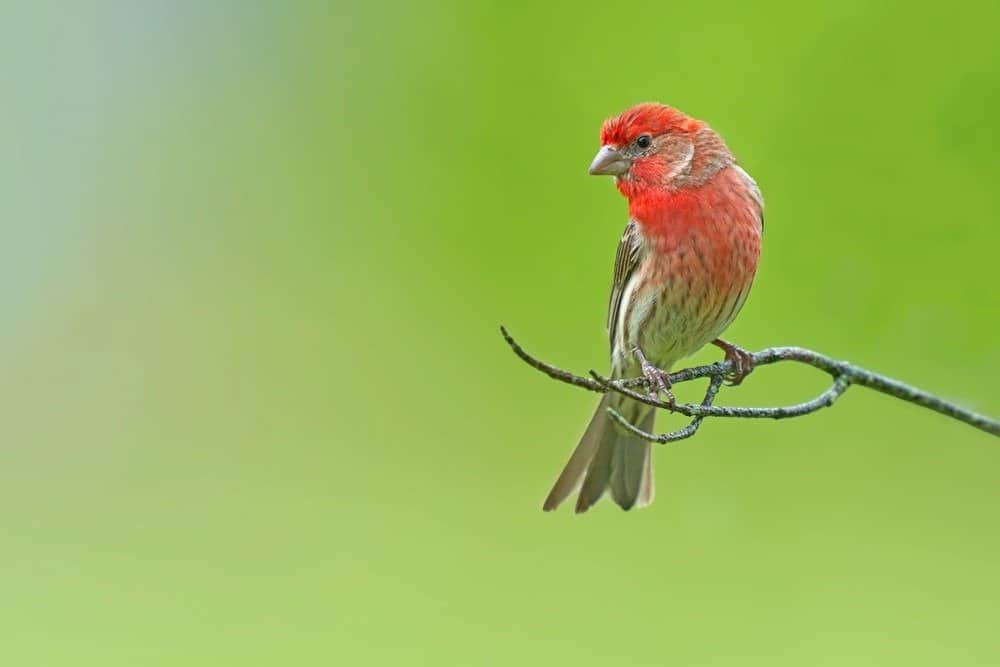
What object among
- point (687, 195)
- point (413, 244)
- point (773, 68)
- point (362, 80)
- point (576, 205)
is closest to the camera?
point (687, 195)

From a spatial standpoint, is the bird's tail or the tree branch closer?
the tree branch

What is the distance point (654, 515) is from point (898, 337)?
4.63 ft

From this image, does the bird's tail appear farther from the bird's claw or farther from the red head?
the red head

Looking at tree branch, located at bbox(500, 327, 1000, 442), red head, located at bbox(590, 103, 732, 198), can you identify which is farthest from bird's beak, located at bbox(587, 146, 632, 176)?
tree branch, located at bbox(500, 327, 1000, 442)

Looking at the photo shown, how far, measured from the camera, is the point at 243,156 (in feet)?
23.5

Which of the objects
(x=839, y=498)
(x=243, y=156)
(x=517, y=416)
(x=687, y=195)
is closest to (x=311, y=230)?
(x=243, y=156)

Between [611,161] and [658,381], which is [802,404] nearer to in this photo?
[658,381]

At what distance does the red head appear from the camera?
3826 millimetres

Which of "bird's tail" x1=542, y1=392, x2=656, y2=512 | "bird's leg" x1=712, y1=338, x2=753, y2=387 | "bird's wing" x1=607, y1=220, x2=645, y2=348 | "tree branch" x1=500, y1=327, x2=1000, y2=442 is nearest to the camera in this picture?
"tree branch" x1=500, y1=327, x2=1000, y2=442

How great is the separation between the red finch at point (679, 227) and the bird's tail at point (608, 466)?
179mm

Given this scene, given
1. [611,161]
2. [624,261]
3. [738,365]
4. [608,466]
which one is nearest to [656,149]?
[611,161]

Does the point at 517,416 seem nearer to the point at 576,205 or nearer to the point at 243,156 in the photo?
the point at 576,205

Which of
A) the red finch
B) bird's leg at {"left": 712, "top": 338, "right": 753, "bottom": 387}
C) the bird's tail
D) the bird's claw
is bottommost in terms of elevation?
the bird's claw

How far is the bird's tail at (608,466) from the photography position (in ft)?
14.3
